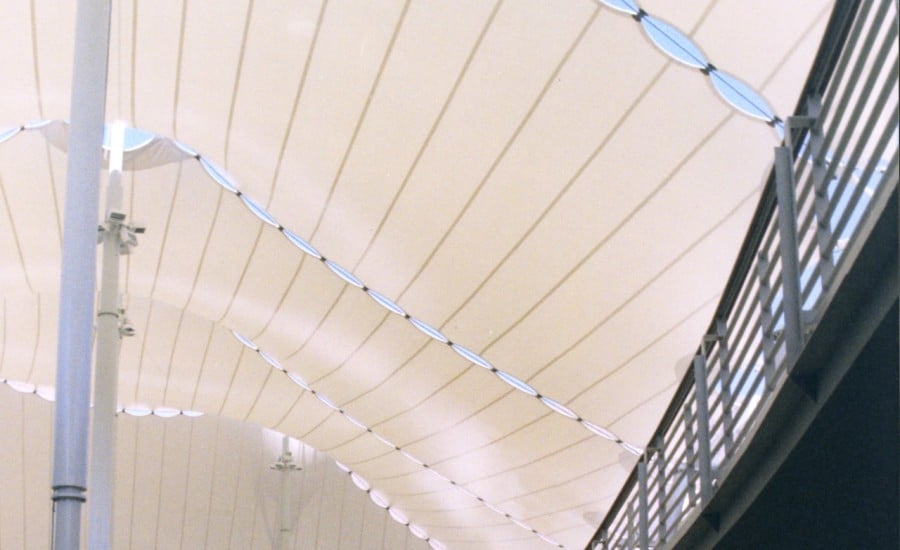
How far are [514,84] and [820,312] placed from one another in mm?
13640

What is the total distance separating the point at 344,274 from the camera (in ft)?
89.9

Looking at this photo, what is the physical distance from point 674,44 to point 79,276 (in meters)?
10.5

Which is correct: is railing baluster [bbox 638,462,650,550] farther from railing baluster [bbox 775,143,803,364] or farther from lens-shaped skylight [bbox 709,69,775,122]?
lens-shaped skylight [bbox 709,69,775,122]

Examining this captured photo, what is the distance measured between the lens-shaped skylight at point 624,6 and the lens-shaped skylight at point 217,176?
11250 millimetres

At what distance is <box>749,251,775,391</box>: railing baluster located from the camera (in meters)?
7.62

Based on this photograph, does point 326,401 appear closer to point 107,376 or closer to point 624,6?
point 107,376

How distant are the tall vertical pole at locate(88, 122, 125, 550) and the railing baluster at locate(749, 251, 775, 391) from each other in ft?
40.8

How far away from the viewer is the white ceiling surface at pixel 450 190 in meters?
18.5

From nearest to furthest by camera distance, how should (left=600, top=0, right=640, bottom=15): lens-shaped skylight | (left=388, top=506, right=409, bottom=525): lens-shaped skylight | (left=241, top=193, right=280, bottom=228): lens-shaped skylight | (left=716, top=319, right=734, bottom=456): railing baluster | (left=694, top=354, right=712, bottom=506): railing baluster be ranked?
(left=716, top=319, right=734, bottom=456): railing baluster < (left=694, top=354, right=712, bottom=506): railing baluster < (left=600, top=0, right=640, bottom=15): lens-shaped skylight < (left=241, top=193, right=280, bottom=228): lens-shaped skylight < (left=388, top=506, right=409, bottom=525): lens-shaped skylight

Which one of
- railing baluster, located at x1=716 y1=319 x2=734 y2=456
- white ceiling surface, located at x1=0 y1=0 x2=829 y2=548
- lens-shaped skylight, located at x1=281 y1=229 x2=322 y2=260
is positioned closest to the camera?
railing baluster, located at x1=716 y1=319 x2=734 y2=456

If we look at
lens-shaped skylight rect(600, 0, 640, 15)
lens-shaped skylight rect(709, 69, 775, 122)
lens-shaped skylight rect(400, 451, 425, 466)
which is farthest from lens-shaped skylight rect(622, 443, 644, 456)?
lens-shaped skylight rect(600, 0, 640, 15)

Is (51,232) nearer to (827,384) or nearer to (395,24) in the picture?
(395,24)

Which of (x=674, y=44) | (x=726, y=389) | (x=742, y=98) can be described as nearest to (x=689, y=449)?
(x=726, y=389)

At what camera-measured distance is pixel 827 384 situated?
637 centimetres
